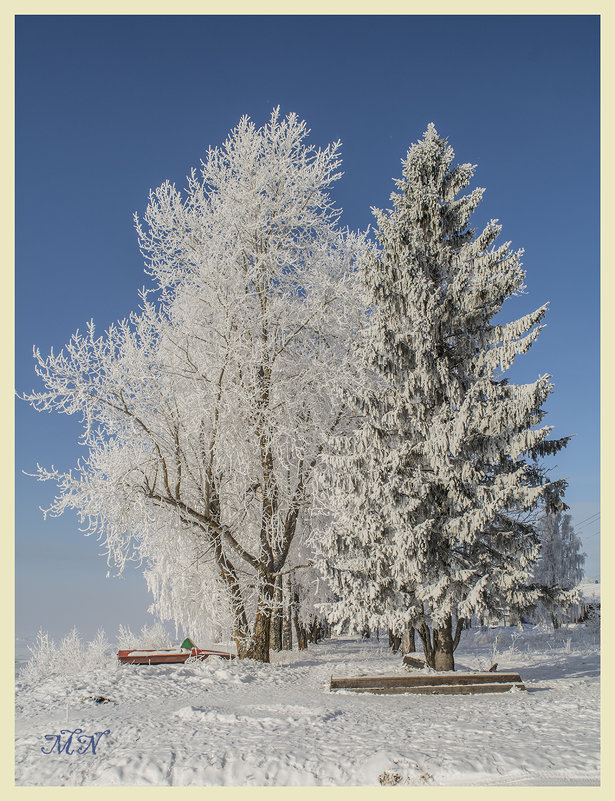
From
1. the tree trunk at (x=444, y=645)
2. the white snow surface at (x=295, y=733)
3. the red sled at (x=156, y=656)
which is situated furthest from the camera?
the red sled at (x=156, y=656)

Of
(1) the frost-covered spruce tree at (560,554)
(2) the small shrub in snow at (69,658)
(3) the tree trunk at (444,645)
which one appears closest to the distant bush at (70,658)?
(2) the small shrub in snow at (69,658)

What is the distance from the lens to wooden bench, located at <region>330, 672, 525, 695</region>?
8805 millimetres

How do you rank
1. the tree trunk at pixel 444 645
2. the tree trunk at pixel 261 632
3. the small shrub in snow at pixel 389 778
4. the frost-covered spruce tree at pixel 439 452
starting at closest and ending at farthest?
the small shrub in snow at pixel 389 778 < the frost-covered spruce tree at pixel 439 452 < the tree trunk at pixel 444 645 < the tree trunk at pixel 261 632

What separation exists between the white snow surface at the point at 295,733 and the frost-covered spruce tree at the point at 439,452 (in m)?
1.68

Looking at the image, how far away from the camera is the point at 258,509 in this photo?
13.5 metres

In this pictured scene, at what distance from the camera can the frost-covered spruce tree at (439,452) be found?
9.45 meters

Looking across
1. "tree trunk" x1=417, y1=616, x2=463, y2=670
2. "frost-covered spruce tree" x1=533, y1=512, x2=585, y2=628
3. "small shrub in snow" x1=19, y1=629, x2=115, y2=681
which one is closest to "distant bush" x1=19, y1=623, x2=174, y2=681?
"small shrub in snow" x1=19, y1=629, x2=115, y2=681

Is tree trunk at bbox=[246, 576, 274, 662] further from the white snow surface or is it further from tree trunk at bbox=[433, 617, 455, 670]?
tree trunk at bbox=[433, 617, 455, 670]

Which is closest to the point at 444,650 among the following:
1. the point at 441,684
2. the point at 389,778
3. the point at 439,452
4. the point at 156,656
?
the point at 441,684

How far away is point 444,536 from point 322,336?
21.5 feet

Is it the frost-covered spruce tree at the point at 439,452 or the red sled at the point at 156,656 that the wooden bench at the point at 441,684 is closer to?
the frost-covered spruce tree at the point at 439,452

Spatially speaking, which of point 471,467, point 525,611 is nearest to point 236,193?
point 471,467
